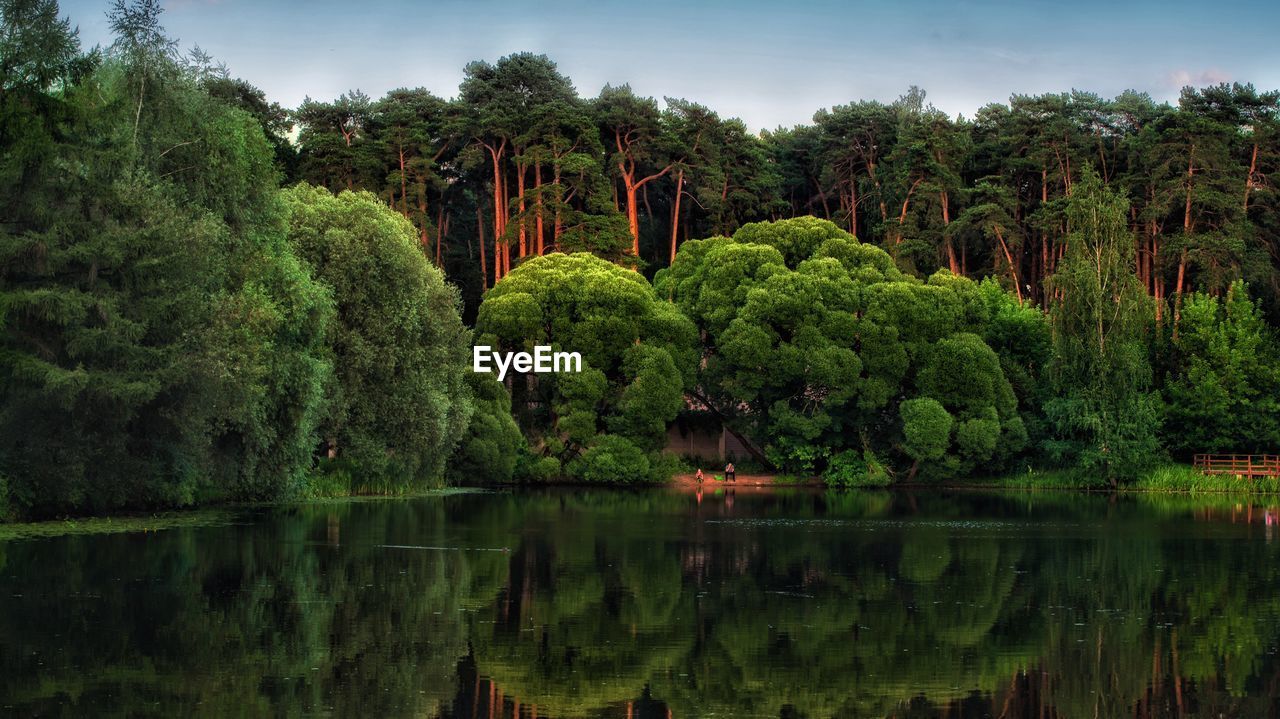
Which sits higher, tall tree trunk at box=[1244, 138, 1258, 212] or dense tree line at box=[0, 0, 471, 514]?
tall tree trunk at box=[1244, 138, 1258, 212]

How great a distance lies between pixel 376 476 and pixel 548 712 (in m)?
40.8

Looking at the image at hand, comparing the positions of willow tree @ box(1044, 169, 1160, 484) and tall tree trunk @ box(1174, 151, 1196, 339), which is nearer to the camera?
willow tree @ box(1044, 169, 1160, 484)

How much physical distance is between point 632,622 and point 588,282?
1852 inches

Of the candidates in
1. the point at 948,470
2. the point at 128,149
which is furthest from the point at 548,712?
the point at 948,470

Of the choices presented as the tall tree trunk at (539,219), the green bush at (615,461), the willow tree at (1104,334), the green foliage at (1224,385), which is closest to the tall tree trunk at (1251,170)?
the green foliage at (1224,385)

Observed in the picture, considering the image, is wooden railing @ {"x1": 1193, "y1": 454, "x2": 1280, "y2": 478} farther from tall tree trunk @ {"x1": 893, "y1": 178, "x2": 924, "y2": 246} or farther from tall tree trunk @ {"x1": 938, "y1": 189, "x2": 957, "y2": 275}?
tall tree trunk @ {"x1": 893, "y1": 178, "x2": 924, "y2": 246}

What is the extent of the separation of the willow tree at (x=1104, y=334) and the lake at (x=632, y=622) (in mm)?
26861

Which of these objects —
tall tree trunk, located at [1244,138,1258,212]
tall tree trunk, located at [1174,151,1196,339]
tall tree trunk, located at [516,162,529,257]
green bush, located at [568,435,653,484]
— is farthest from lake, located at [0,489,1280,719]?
tall tree trunk, located at [1244,138,1258,212]

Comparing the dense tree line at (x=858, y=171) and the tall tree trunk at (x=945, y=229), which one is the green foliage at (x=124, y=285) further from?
the tall tree trunk at (x=945, y=229)

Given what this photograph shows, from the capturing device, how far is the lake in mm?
14391

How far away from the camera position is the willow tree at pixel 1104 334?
206 feet

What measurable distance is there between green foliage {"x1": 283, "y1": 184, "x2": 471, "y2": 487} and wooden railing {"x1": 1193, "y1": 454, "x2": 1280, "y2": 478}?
3669 centimetres

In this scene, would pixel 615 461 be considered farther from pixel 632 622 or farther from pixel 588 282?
pixel 632 622

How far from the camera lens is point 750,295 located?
66.2m
